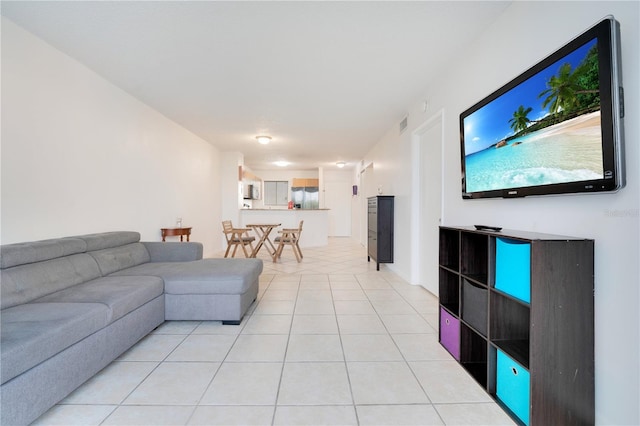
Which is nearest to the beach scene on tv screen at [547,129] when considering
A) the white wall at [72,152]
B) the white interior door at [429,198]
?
the white interior door at [429,198]

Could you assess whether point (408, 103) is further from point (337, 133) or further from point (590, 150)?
point (590, 150)

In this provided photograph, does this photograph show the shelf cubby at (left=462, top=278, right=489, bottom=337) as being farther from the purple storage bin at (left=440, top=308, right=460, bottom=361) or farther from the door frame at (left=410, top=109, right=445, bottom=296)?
the door frame at (left=410, top=109, right=445, bottom=296)

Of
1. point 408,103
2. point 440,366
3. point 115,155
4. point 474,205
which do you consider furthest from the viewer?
point 408,103

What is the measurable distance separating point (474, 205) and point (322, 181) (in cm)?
822

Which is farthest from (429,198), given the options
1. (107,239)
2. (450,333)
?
(107,239)

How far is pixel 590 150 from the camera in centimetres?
133

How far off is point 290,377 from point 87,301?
58.8 inches

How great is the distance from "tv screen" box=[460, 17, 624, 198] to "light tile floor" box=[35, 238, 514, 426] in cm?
132

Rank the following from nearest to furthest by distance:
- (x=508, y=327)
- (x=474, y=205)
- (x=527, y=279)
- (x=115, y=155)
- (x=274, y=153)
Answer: (x=527, y=279) < (x=508, y=327) < (x=474, y=205) < (x=115, y=155) < (x=274, y=153)

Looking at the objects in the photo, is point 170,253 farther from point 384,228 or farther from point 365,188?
point 365,188

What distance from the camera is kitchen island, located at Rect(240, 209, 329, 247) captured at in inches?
307

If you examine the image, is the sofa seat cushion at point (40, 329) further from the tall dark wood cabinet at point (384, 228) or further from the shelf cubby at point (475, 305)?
the tall dark wood cabinet at point (384, 228)

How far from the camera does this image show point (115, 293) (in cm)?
212

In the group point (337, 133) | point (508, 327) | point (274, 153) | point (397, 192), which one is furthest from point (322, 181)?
point (508, 327)
